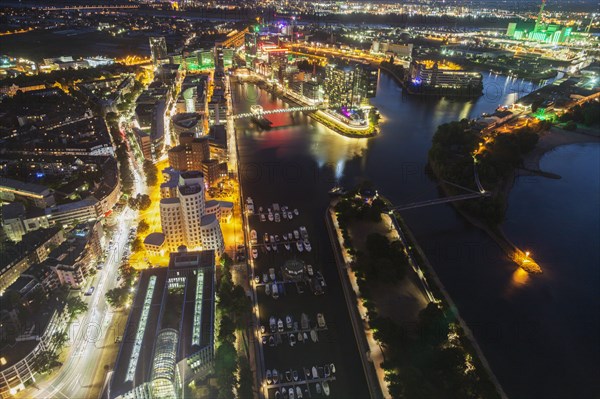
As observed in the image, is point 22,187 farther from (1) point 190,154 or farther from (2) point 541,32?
(2) point 541,32

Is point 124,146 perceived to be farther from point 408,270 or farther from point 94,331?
point 408,270

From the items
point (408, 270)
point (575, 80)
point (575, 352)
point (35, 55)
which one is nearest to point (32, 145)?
point (408, 270)

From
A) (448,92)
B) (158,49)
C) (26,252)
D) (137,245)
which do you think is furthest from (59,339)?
(158,49)

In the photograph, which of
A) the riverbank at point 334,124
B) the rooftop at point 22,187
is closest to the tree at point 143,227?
the rooftop at point 22,187

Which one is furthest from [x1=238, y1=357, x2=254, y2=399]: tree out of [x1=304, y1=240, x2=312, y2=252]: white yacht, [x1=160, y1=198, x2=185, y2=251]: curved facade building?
[x1=160, y1=198, x2=185, y2=251]: curved facade building

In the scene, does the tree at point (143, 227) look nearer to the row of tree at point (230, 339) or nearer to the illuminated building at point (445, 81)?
the row of tree at point (230, 339)

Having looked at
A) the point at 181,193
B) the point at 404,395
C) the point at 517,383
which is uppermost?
the point at 181,193
